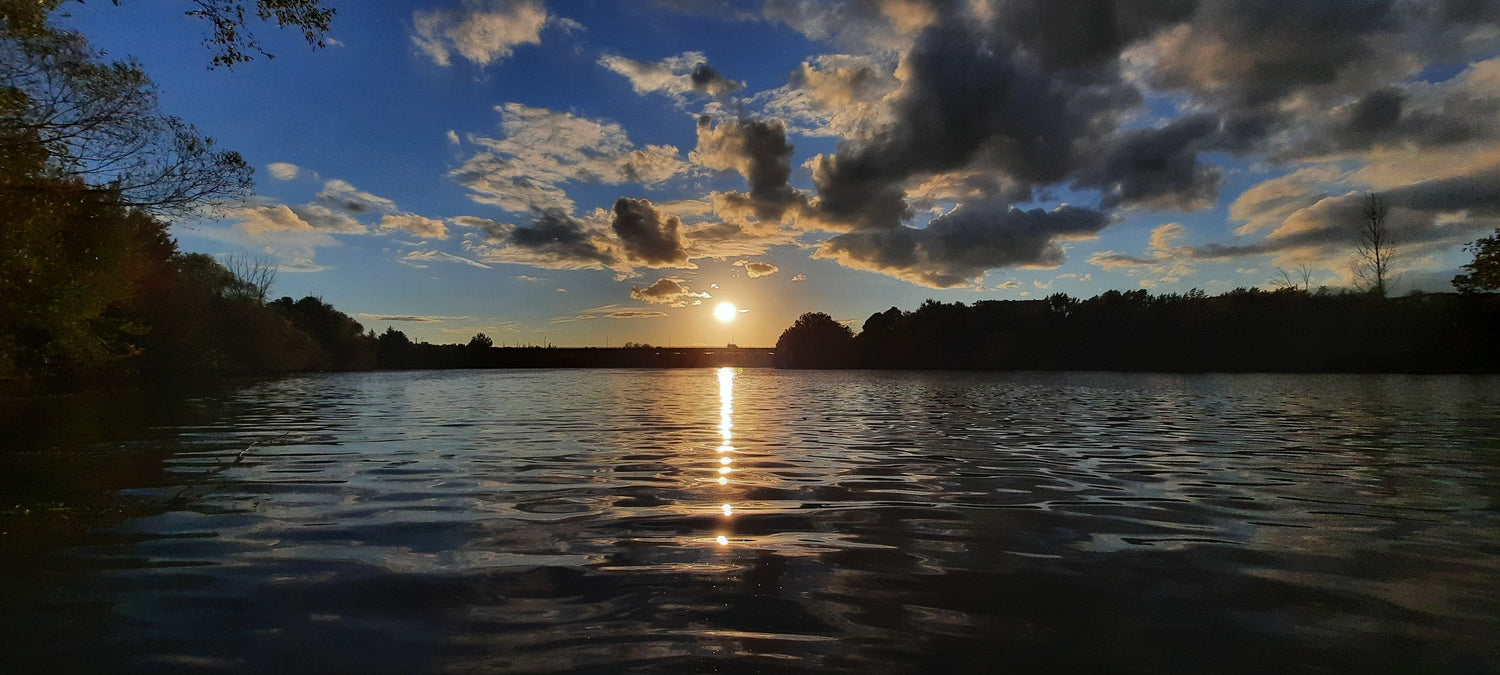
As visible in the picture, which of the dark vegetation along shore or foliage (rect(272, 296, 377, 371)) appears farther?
foliage (rect(272, 296, 377, 371))

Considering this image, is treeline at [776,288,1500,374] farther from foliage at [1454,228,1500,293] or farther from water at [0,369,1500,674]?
water at [0,369,1500,674]

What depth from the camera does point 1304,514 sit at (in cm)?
896

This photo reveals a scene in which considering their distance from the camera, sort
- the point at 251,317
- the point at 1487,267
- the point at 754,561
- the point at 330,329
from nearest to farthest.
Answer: the point at 754,561 → the point at 1487,267 → the point at 251,317 → the point at 330,329

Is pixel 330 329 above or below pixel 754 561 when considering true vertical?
above

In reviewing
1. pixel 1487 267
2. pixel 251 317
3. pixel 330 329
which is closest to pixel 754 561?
pixel 1487 267

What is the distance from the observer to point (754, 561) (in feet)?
22.3

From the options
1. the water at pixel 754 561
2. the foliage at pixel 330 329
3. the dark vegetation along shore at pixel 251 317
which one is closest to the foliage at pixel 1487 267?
the dark vegetation along shore at pixel 251 317

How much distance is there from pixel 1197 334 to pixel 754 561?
147209 millimetres

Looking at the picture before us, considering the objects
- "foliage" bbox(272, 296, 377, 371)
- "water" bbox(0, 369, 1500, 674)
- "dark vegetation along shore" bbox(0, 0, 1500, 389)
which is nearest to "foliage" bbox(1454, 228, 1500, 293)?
"dark vegetation along shore" bbox(0, 0, 1500, 389)

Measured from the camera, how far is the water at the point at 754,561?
465 centimetres

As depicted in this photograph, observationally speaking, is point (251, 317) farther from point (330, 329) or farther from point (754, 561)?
point (754, 561)

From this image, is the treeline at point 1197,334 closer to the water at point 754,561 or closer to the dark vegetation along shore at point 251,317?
the dark vegetation along shore at point 251,317

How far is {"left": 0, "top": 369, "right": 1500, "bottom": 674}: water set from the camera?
15.3 feet

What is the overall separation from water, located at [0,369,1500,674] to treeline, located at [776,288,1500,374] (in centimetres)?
11582
